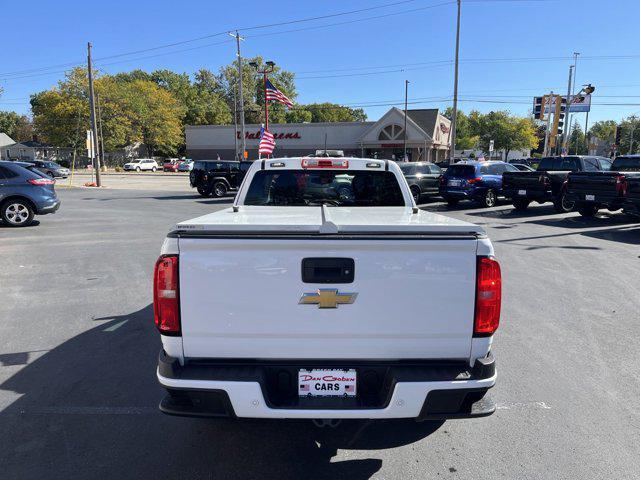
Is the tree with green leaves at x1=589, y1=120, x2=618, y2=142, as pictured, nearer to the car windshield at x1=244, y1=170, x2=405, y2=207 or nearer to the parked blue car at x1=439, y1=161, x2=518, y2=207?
the parked blue car at x1=439, y1=161, x2=518, y2=207

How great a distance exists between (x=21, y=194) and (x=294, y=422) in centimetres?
1257

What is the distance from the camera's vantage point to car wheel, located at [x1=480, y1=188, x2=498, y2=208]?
18.9 meters

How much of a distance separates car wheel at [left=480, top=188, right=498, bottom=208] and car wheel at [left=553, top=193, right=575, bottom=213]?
2.63 metres

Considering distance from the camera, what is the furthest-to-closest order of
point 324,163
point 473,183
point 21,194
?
point 473,183 → point 21,194 → point 324,163

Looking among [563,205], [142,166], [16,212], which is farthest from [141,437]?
[142,166]

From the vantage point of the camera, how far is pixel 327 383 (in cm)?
267

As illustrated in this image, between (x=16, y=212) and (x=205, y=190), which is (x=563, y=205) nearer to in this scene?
(x=205, y=190)

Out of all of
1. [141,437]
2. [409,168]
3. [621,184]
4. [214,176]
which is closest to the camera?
[141,437]

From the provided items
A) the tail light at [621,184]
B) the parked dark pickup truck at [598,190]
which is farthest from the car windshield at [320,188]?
the tail light at [621,184]

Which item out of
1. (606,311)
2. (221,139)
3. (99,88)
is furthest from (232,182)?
(99,88)

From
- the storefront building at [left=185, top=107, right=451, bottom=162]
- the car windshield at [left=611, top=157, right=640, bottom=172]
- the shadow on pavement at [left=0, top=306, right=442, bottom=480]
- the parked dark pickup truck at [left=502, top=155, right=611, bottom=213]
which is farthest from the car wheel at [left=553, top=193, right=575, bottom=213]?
the storefront building at [left=185, top=107, right=451, bottom=162]

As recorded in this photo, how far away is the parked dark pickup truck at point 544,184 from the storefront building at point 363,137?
97.4 feet

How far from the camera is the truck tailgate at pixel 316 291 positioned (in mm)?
2531

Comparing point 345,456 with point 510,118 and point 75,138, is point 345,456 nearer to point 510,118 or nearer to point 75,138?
point 75,138
